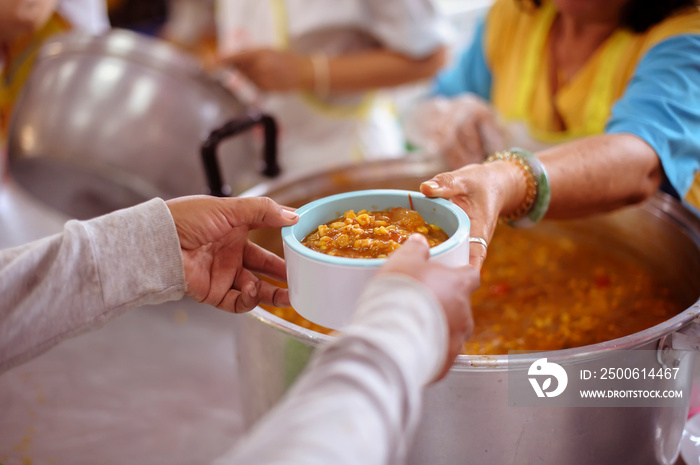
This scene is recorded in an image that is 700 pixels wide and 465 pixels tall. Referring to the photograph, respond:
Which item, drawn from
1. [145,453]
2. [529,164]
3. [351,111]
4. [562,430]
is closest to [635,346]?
[562,430]

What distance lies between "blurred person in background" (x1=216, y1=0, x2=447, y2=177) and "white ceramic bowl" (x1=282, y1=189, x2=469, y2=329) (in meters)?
0.99

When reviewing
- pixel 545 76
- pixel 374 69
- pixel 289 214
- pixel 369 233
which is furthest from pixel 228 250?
pixel 374 69

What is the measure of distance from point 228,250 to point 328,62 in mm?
1086

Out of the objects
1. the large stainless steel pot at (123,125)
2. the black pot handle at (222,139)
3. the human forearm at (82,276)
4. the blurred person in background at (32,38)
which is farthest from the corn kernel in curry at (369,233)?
the blurred person in background at (32,38)

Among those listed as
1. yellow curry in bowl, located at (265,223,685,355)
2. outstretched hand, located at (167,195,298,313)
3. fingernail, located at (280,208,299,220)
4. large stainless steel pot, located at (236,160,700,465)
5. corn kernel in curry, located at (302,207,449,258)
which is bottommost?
yellow curry in bowl, located at (265,223,685,355)

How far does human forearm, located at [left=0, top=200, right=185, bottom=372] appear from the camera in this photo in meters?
0.75

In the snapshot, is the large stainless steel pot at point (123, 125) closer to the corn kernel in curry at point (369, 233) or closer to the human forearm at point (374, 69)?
the human forearm at point (374, 69)

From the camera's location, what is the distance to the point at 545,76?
4.77 feet

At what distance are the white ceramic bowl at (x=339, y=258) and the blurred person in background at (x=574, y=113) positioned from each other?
50 millimetres

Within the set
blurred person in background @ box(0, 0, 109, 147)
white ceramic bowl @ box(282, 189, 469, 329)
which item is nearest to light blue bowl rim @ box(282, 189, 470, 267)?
white ceramic bowl @ box(282, 189, 469, 329)

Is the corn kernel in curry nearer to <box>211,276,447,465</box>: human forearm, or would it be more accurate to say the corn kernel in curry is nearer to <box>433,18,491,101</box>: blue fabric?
<box>211,276,447,465</box>: human forearm

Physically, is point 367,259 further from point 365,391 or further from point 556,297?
point 556,297

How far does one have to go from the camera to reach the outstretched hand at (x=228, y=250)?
81 centimetres

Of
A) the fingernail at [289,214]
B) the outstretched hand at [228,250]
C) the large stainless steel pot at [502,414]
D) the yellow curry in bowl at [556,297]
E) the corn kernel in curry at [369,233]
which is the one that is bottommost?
the yellow curry in bowl at [556,297]
